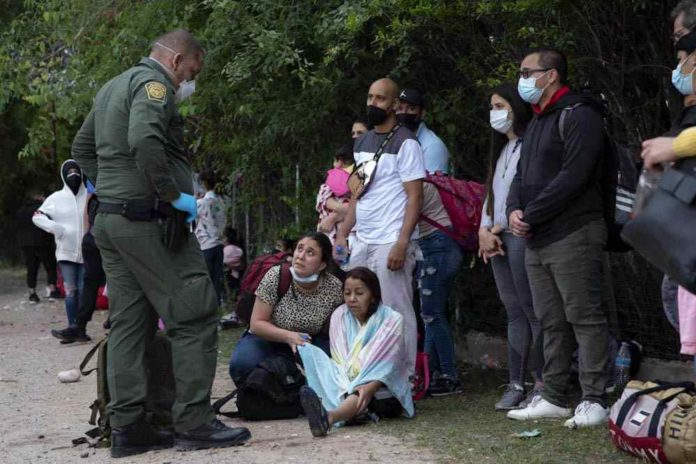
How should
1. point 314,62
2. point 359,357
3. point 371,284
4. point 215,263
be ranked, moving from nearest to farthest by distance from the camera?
point 359,357
point 371,284
point 314,62
point 215,263

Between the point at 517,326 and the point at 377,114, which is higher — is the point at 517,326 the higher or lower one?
the lower one

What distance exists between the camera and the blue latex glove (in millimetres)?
6238

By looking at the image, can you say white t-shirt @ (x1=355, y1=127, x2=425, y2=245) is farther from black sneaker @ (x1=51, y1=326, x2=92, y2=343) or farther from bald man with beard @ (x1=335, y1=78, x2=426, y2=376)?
black sneaker @ (x1=51, y1=326, x2=92, y2=343)

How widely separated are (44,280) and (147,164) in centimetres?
1585

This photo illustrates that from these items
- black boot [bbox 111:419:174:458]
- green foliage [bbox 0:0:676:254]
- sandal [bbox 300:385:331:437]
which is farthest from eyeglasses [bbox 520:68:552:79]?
black boot [bbox 111:419:174:458]

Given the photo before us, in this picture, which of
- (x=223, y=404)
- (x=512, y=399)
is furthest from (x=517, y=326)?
(x=223, y=404)

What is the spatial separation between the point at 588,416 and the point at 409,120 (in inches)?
104

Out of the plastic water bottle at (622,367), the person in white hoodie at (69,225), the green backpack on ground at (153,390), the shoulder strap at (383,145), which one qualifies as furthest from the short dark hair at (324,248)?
the person in white hoodie at (69,225)

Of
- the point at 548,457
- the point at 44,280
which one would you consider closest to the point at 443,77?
the point at 548,457

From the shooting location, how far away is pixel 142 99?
6.16m

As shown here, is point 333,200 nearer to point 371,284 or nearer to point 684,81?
point 371,284

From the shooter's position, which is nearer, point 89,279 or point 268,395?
point 268,395

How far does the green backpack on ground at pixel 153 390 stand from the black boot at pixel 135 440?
0.92 feet

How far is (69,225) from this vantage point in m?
12.4
